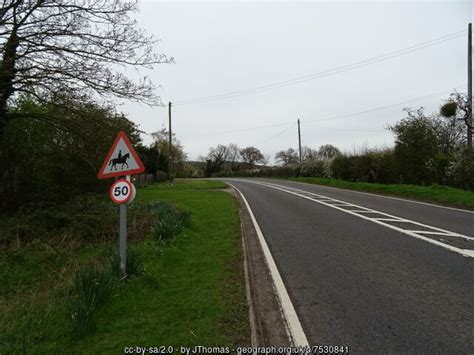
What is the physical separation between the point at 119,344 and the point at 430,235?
707 centimetres

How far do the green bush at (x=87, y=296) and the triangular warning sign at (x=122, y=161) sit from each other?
1.50 metres

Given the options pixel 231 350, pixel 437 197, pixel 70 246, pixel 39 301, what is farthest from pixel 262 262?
pixel 437 197

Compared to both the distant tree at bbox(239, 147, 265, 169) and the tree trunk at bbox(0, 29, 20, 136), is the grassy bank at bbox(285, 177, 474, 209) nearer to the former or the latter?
the tree trunk at bbox(0, 29, 20, 136)

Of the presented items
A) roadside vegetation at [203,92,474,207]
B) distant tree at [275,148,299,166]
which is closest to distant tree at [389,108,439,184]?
roadside vegetation at [203,92,474,207]

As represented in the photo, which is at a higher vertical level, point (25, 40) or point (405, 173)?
point (25, 40)

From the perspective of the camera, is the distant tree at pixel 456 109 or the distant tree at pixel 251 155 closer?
the distant tree at pixel 456 109

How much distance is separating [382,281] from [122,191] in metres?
4.16

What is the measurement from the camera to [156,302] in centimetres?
418

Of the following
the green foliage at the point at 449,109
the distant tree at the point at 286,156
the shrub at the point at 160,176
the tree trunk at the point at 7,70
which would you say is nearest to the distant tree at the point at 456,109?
the green foliage at the point at 449,109

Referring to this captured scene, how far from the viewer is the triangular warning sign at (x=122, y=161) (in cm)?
480

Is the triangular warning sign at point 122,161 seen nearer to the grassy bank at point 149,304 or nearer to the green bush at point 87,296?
the green bush at point 87,296

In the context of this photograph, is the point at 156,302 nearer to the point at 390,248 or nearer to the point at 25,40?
the point at 390,248

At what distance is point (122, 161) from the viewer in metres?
4.84

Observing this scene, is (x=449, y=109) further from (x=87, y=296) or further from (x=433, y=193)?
(x=87, y=296)
